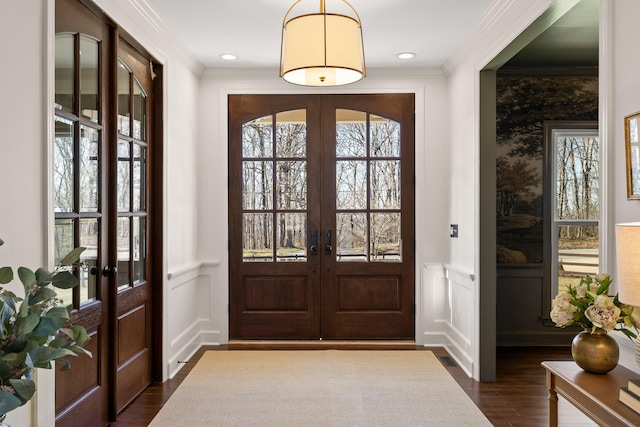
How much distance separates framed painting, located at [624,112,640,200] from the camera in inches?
84.4

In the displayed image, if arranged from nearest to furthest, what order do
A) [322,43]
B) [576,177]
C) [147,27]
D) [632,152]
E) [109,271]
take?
[632,152]
[322,43]
[109,271]
[147,27]
[576,177]

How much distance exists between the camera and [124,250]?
3600mm

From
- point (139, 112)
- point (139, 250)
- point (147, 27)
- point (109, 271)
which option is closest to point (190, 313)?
point (139, 250)

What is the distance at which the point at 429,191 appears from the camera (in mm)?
5285

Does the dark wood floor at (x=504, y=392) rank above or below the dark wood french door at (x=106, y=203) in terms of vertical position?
below

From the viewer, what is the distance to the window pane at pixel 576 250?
5.20m

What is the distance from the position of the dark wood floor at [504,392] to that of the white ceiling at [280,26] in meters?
2.63

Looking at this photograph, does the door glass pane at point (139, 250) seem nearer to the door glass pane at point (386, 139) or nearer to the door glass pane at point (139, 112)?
the door glass pane at point (139, 112)

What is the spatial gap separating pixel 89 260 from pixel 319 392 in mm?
1823

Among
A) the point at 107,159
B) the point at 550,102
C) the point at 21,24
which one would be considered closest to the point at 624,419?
the point at 21,24

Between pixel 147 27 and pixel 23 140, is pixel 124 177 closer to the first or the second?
pixel 147 27

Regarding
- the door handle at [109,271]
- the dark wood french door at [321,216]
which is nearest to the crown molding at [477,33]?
the dark wood french door at [321,216]

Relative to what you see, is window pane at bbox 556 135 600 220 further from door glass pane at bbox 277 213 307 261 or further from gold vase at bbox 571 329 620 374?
gold vase at bbox 571 329 620 374

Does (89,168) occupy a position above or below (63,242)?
above
